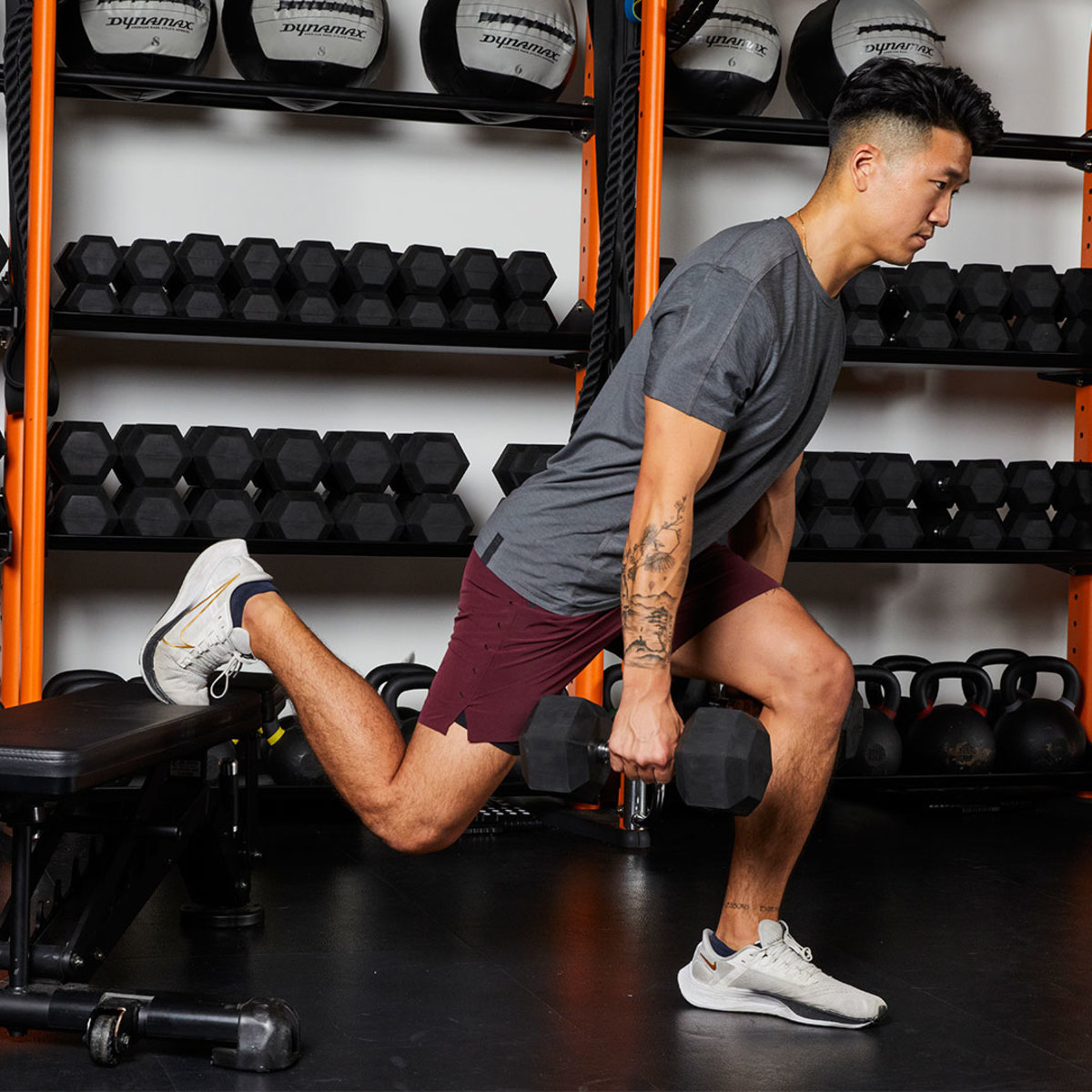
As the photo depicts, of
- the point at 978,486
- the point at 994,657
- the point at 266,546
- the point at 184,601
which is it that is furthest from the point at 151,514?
the point at 994,657

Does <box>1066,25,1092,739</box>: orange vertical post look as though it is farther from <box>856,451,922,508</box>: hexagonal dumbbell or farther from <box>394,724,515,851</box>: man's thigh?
<box>394,724,515,851</box>: man's thigh

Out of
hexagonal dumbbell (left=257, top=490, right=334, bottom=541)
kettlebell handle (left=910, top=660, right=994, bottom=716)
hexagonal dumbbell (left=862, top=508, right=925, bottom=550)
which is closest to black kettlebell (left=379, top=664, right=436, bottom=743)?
hexagonal dumbbell (left=257, top=490, right=334, bottom=541)

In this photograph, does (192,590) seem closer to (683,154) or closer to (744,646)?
Result: (744,646)

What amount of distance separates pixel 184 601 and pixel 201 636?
0.07 meters

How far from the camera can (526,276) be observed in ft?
11.5

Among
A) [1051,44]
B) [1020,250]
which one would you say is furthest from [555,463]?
[1051,44]

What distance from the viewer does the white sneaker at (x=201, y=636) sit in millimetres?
2219

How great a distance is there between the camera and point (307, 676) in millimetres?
2150

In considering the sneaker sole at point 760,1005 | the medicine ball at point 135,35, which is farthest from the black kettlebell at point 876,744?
the medicine ball at point 135,35

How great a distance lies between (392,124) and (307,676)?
2192 millimetres

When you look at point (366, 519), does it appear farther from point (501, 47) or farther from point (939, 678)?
point (939, 678)

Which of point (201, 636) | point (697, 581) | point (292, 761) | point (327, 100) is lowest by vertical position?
point (292, 761)

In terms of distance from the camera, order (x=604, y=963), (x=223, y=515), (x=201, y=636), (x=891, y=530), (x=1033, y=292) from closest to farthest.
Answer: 1. (x=201, y=636)
2. (x=604, y=963)
3. (x=223, y=515)
4. (x=891, y=530)
5. (x=1033, y=292)

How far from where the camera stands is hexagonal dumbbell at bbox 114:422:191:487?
10.9 ft
